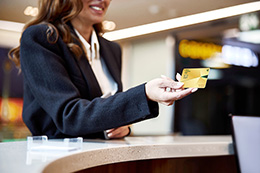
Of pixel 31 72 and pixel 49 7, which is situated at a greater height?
pixel 49 7

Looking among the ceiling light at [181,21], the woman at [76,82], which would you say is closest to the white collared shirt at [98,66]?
the woman at [76,82]

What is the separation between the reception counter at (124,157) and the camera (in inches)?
27.5

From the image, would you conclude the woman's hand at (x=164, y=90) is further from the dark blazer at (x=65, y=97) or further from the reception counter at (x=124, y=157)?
the reception counter at (x=124, y=157)

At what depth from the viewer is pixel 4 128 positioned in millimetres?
2664

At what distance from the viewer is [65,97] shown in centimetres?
113

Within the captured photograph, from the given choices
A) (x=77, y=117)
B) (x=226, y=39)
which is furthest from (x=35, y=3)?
(x=226, y=39)

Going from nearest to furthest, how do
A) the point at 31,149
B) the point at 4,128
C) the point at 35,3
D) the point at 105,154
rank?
1. the point at 31,149
2. the point at 105,154
3. the point at 35,3
4. the point at 4,128

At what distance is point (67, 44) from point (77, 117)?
291mm

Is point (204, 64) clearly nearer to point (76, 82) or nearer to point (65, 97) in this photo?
point (76, 82)

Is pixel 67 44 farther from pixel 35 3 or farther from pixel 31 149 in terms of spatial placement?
pixel 35 3

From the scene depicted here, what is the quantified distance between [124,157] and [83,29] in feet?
1.94

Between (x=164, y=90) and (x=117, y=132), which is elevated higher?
(x=164, y=90)

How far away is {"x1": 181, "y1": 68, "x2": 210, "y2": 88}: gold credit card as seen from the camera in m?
0.90

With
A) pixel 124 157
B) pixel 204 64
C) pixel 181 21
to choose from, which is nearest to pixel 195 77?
pixel 124 157
